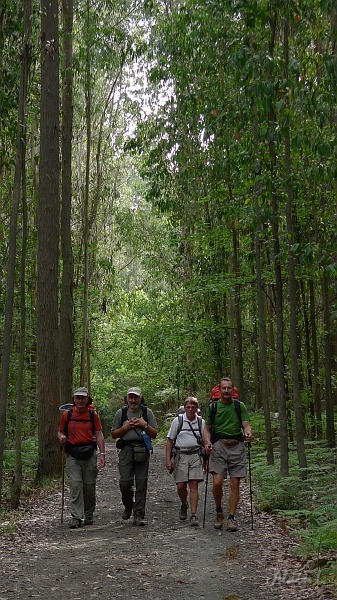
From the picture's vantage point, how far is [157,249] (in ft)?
101

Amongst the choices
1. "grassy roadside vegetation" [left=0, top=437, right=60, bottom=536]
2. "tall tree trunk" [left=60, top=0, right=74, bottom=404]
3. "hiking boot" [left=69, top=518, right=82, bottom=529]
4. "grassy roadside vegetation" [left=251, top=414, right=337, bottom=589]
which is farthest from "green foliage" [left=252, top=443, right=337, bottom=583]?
"tall tree trunk" [left=60, top=0, right=74, bottom=404]

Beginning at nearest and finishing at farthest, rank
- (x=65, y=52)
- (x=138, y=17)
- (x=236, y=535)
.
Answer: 1. (x=236, y=535)
2. (x=65, y=52)
3. (x=138, y=17)

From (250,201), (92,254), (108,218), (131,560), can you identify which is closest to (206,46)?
(250,201)

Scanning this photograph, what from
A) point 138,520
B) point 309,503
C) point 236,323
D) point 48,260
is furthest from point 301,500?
point 236,323

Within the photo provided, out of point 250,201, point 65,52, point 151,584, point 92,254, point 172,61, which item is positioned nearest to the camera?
point 151,584

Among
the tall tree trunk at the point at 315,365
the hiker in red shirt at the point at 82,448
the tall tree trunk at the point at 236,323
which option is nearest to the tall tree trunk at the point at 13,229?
the hiker in red shirt at the point at 82,448

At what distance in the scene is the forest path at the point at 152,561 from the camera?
6.28 m

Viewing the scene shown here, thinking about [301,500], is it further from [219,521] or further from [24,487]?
[24,487]

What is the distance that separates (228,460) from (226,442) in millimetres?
225

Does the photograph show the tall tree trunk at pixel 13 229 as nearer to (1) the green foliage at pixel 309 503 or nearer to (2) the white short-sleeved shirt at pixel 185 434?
(2) the white short-sleeved shirt at pixel 185 434

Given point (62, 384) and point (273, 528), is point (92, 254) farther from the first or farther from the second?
point (273, 528)

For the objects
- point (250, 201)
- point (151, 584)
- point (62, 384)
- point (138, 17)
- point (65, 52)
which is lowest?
point (151, 584)

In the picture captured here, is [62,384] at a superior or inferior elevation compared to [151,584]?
superior

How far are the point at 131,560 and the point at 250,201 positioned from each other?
21.6 feet
